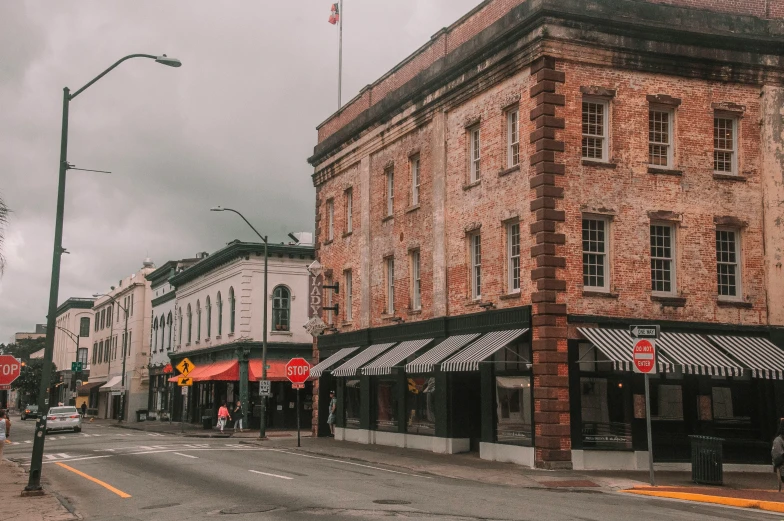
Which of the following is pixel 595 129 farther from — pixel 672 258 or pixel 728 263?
pixel 728 263

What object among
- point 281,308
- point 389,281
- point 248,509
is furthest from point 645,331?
point 281,308

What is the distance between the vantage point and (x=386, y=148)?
34.2 metres

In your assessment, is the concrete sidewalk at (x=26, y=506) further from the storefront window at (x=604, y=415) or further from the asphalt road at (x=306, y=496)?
the storefront window at (x=604, y=415)

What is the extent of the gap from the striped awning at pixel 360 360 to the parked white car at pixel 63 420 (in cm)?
2241

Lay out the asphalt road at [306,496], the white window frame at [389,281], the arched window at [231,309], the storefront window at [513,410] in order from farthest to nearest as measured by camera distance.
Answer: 1. the arched window at [231,309]
2. the white window frame at [389,281]
3. the storefront window at [513,410]
4. the asphalt road at [306,496]

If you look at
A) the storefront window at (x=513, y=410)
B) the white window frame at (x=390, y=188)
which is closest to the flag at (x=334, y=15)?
the white window frame at (x=390, y=188)

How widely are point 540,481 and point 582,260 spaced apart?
6.37 metres

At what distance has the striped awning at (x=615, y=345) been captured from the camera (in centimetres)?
2239

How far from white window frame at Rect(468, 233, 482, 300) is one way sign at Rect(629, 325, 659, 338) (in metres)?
8.46

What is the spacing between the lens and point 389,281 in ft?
111

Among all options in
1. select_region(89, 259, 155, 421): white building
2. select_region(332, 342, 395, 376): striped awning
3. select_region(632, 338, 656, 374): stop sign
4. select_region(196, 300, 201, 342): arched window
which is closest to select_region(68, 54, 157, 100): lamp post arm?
select_region(632, 338, 656, 374): stop sign

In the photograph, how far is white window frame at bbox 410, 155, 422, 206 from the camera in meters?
31.9

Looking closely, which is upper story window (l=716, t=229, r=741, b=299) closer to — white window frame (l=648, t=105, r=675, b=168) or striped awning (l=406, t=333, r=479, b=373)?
white window frame (l=648, t=105, r=675, b=168)

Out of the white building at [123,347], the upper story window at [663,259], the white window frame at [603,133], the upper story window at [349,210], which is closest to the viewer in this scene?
the white window frame at [603,133]
